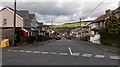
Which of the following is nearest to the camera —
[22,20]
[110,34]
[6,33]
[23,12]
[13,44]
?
[13,44]

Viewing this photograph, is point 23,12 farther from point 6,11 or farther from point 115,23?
point 115,23

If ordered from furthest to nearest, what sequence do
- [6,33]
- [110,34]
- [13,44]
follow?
1. [110,34]
2. [6,33]
3. [13,44]

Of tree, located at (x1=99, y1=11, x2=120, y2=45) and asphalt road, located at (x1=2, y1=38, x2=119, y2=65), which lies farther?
tree, located at (x1=99, y1=11, x2=120, y2=45)

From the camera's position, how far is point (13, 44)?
60.1 feet

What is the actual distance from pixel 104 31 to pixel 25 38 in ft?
44.9

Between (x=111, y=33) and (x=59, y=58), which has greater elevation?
(x=111, y=33)

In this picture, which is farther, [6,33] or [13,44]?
[6,33]

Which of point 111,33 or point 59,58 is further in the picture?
point 111,33

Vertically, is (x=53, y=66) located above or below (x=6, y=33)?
below

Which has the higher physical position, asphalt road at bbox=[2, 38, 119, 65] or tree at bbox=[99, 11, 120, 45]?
tree at bbox=[99, 11, 120, 45]

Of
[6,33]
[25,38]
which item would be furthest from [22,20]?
[6,33]

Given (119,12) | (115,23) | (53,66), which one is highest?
(119,12)

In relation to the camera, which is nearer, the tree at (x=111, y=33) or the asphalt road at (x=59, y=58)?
the asphalt road at (x=59, y=58)

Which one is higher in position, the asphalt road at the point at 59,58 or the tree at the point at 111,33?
the tree at the point at 111,33
